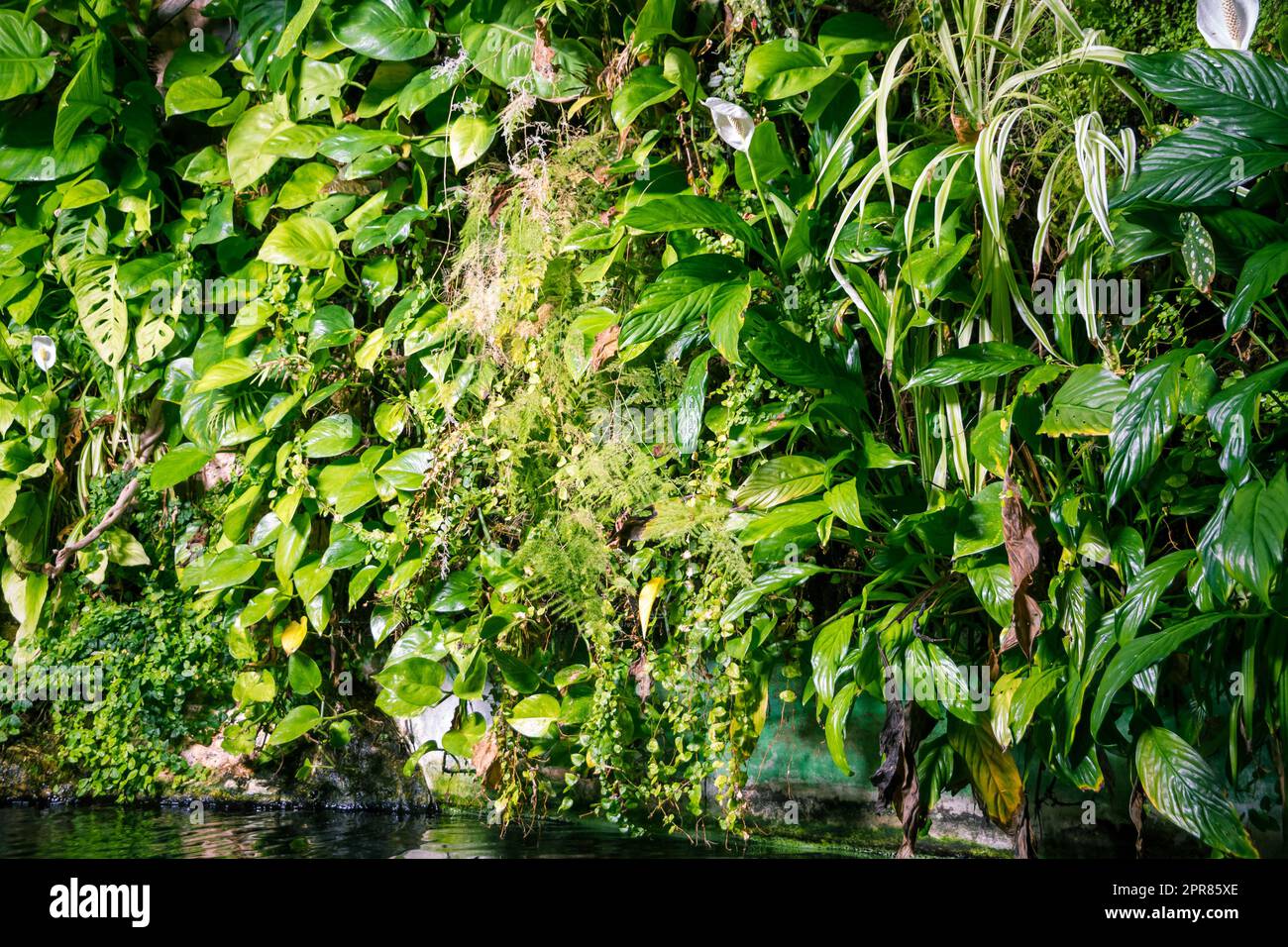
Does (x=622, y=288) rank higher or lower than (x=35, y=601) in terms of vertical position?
higher

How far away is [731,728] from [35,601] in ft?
7.42

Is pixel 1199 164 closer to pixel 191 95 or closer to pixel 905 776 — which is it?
pixel 905 776

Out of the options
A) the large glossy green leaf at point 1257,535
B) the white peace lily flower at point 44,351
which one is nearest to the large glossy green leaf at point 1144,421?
the large glossy green leaf at point 1257,535

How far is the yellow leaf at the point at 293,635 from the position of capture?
2713 mm

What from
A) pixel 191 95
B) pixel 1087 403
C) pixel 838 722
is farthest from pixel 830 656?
pixel 191 95

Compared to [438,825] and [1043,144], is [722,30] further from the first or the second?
[438,825]

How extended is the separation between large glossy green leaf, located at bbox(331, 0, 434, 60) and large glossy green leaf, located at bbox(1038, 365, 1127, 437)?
5.88 ft

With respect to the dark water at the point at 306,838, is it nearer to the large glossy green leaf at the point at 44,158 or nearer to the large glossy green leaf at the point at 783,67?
the large glossy green leaf at the point at 783,67

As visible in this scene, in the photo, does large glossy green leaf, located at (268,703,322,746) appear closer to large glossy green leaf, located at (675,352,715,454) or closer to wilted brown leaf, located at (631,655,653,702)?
wilted brown leaf, located at (631,655,653,702)

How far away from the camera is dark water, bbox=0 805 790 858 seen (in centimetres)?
236

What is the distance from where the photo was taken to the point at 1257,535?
1.40m

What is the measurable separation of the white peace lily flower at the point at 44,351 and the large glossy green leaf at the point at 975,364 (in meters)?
2.64
